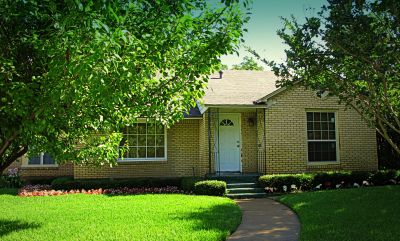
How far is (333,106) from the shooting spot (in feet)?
52.0

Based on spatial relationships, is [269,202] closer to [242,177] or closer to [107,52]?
[242,177]

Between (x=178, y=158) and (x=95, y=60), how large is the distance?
44.3 ft

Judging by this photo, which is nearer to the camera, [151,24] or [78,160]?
[151,24]

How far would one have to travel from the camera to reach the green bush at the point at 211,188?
12852 millimetres

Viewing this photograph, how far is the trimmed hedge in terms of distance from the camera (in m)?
13.5

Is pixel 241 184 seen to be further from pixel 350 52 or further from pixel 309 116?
pixel 350 52

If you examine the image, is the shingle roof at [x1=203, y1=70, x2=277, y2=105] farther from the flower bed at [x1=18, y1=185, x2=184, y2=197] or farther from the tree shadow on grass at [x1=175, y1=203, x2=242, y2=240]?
the tree shadow on grass at [x1=175, y1=203, x2=242, y2=240]

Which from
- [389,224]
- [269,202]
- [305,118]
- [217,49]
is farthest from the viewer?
[305,118]

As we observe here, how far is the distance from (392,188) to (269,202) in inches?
147

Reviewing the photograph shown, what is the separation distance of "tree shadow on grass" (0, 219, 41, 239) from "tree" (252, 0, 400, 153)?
244 inches

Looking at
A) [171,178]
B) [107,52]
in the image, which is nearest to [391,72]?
[107,52]

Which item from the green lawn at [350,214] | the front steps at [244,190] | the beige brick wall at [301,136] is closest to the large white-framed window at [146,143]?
the front steps at [244,190]

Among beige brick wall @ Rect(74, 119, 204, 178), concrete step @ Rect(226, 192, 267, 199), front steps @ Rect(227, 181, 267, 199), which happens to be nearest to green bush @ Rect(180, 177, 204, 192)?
front steps @ Rect(227, 181, 267, 199)

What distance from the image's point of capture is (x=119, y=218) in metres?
8.68
